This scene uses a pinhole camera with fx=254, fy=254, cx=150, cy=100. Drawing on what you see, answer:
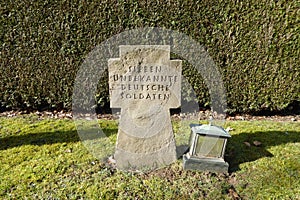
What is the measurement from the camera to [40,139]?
382cm

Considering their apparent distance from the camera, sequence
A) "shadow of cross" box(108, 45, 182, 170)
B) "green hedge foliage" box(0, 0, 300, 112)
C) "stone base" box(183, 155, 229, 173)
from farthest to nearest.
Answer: "green hedge foliage" box(0, 0, 300, 112) < "stone base" box(183, 155, 229, 173) < "shadow of cross" box(108, 45, 182, 170)

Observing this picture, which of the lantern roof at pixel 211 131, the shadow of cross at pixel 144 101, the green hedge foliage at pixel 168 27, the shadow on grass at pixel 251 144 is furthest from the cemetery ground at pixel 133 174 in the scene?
the green hedge foliage at pixel 168 27

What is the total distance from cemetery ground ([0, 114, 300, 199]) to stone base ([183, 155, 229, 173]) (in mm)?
Result: 61

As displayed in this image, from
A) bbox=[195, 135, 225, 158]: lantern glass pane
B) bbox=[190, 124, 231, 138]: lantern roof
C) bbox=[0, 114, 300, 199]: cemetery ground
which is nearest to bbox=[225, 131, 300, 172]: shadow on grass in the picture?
bbox=[0, 114, 300, 199]: cemetery ground

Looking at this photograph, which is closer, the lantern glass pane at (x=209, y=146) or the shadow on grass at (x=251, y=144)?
the lantern glass pane at (x=209, y=146)

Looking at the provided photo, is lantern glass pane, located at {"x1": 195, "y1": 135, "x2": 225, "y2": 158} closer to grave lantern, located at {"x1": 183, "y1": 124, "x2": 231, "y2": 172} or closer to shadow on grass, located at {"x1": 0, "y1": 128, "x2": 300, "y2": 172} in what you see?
grave lantern, located at {"x1": 183, "y1": 124, "x2": 231, "y2": 172}

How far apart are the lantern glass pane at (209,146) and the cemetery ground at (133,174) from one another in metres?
0.24

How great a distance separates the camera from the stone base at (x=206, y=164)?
2.97 m

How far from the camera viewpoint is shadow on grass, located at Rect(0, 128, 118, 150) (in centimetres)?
369

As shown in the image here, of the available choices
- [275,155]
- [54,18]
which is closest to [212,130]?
[275,155]

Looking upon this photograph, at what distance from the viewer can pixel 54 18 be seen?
441 centimetres

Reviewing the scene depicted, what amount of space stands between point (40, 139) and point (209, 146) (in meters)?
2.50

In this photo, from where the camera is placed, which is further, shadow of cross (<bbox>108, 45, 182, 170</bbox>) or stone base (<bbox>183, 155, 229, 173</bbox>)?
stone base (<bbox>183, 155, 229, 173</bbox>)

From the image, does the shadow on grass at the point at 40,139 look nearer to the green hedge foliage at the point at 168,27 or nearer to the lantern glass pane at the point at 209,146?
the green hedge foliage at the point at 168,27
